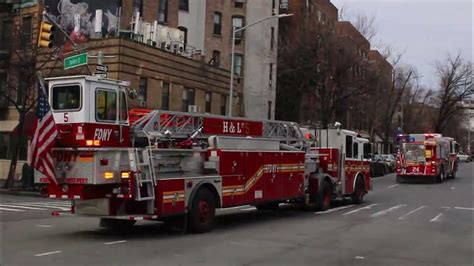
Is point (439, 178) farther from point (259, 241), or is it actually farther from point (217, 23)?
point (259, 241)

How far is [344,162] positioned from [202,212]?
8.71 m

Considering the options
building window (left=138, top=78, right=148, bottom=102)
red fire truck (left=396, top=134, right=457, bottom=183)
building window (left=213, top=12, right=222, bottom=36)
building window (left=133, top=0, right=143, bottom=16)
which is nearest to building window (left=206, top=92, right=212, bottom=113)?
building window (left=133, top=0, right=143, bottom=16)

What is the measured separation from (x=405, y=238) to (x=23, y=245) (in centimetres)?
777

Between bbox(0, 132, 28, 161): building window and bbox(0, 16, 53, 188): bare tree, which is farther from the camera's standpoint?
bbox(0, 132, 28, 161): building window

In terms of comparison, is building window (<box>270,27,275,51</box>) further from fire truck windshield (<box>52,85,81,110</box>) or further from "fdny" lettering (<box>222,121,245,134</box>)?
fire truck windshield (<box>52,85,81,110</box>)

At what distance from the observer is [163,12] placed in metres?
38.2

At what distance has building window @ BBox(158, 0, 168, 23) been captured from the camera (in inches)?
1496

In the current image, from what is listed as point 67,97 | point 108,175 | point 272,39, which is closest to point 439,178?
point 272,39

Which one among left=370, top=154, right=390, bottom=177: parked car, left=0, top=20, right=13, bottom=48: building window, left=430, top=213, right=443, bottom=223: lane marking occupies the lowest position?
left=430, top=213, right=443, bottom=223: lane marking

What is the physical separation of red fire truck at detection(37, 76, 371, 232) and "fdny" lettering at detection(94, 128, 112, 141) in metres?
0.02

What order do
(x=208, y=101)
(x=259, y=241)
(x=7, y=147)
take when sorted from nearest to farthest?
1. (x=259, y=241)
2. (x=7, y=147)
3. (x=208, y=101)

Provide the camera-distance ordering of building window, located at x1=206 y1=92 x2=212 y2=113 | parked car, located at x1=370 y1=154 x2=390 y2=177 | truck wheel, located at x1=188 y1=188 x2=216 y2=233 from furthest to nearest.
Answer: parked car, located at x1=370 y1=154 x2=390 y2=177 < building window, located at x1=206 y1=92 x2=212 y2=113 < truck wheel, located at x1=188 y1=188 x2=216 y2=233

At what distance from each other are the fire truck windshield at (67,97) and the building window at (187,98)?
24.2m

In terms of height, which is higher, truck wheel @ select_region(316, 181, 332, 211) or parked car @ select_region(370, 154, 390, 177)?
parked car @ select_region(370, 154, 390, 177)
